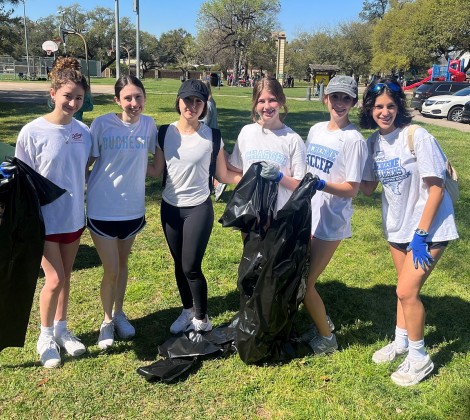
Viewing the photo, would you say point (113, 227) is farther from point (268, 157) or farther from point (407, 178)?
point (407, 178)

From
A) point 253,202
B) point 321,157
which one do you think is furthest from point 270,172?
point 321,157

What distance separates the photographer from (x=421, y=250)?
2547mm

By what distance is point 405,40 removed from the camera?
38.5m

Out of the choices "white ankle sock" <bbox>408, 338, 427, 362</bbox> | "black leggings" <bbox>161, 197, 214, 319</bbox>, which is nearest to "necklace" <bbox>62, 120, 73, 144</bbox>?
"black leggings" <bbox>161, 197, 214, 319</bbox>

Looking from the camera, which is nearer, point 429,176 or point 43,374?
point 429,176

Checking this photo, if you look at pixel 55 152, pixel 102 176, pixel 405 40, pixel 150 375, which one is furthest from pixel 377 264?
pixel 405 40

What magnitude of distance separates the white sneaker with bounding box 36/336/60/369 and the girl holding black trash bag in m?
1.00

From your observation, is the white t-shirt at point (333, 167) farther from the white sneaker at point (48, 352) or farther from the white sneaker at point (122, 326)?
the white sneaker at point (48, 352)

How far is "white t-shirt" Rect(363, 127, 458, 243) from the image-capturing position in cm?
251

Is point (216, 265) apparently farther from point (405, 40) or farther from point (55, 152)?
point (405, 40)

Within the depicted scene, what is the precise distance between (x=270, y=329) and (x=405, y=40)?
4178 cm

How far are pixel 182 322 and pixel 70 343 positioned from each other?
0.81 m

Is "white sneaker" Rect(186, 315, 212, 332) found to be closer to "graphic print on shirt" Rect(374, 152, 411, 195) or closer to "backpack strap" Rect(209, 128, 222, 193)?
"backpack strap" Rect(209, 128, 222, 193)

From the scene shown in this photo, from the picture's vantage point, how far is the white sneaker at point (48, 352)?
9.41 feet
